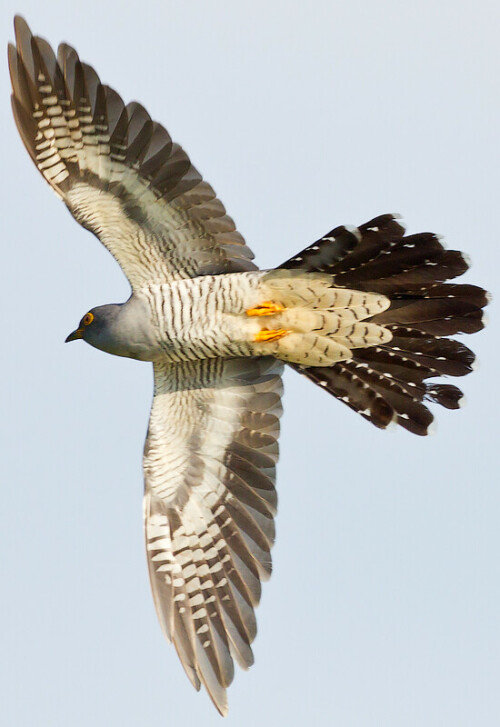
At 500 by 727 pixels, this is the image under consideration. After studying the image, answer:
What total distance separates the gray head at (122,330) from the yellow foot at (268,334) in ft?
2.41

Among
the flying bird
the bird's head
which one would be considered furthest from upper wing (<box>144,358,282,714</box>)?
the bird's head

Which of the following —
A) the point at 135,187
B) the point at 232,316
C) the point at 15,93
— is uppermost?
the point at 15,93

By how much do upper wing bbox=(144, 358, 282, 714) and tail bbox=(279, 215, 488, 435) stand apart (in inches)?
20.9

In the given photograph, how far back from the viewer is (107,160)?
8906mm

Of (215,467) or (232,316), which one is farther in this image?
(215,467)

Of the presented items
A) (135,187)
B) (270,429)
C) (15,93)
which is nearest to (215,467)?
(270,429)

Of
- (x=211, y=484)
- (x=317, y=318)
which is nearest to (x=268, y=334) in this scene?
(x=317, y=318)

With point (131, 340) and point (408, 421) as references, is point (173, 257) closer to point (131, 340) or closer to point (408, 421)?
point (131, 340)

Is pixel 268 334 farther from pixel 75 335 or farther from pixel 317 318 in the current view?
pixel 75 335

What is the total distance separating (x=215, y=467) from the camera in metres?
9.96

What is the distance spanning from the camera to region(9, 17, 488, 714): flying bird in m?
8.92

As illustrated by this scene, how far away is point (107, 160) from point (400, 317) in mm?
2355

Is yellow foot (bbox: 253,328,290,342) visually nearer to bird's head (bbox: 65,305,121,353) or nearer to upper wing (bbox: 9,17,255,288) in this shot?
upper wing (bbox: 9,17,255,288)

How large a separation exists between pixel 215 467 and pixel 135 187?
2.29 metres
